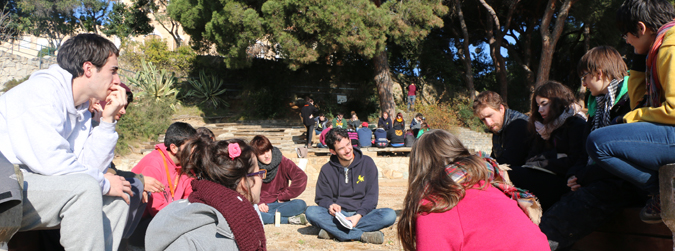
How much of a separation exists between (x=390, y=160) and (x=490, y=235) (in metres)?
8.62

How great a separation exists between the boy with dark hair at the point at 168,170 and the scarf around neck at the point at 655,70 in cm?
290

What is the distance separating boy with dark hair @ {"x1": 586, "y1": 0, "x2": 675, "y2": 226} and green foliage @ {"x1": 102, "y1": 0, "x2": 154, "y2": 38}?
75.1 ft

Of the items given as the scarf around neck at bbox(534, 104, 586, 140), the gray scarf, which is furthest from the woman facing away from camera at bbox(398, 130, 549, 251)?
the scarf around neck at bbox(534, 104, 586, 140)

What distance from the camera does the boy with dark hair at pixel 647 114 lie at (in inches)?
70.2

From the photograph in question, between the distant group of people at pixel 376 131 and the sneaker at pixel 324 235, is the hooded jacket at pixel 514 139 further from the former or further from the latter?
the distant group of people at pixel 376 131

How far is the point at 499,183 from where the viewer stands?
71.1 inches

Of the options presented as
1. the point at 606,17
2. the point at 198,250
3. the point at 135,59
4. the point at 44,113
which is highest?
the point at 606,17

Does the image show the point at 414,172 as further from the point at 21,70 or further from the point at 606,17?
the point at 21,70

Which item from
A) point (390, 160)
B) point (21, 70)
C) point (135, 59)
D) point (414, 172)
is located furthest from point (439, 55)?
point (414, 172)

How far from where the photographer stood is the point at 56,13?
2583 cm

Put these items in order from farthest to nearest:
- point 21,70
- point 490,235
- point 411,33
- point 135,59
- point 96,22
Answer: point 96,22
point 135,59
point 21,70
point 411,33
point 490,235

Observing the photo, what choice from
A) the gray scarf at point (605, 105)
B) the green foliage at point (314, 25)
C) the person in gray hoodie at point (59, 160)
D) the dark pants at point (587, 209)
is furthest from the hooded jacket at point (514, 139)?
the green foliage at point (314, 25)

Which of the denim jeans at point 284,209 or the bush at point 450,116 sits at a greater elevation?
the bush at point 450,116

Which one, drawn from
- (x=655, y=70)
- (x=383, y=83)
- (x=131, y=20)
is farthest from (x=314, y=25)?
(x=131, y=20)
